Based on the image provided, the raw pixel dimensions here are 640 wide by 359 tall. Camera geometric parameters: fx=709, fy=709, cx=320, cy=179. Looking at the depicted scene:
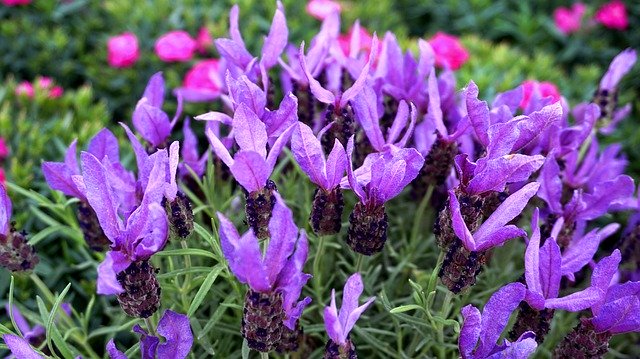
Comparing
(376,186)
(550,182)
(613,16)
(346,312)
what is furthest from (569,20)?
(346,312)

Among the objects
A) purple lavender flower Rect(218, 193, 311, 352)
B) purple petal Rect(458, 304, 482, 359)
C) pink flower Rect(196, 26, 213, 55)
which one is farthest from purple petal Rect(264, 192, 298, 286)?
pink flower Rect(196, 26, 213, 55)

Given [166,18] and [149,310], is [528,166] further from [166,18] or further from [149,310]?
[166,18]

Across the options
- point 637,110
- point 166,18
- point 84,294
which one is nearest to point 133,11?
point 166,18

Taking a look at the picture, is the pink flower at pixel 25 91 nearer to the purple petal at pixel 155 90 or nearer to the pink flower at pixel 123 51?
the pink flower at pixel 123 51

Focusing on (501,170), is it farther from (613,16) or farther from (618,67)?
(613,16)

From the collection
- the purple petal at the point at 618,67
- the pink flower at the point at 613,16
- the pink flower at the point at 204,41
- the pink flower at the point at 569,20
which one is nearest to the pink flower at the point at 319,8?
the pink flower at the point at 204,41

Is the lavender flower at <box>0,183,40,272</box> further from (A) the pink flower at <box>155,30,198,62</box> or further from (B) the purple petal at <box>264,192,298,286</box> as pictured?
(A) the pink flower at <box>155,30,198,62</box>
